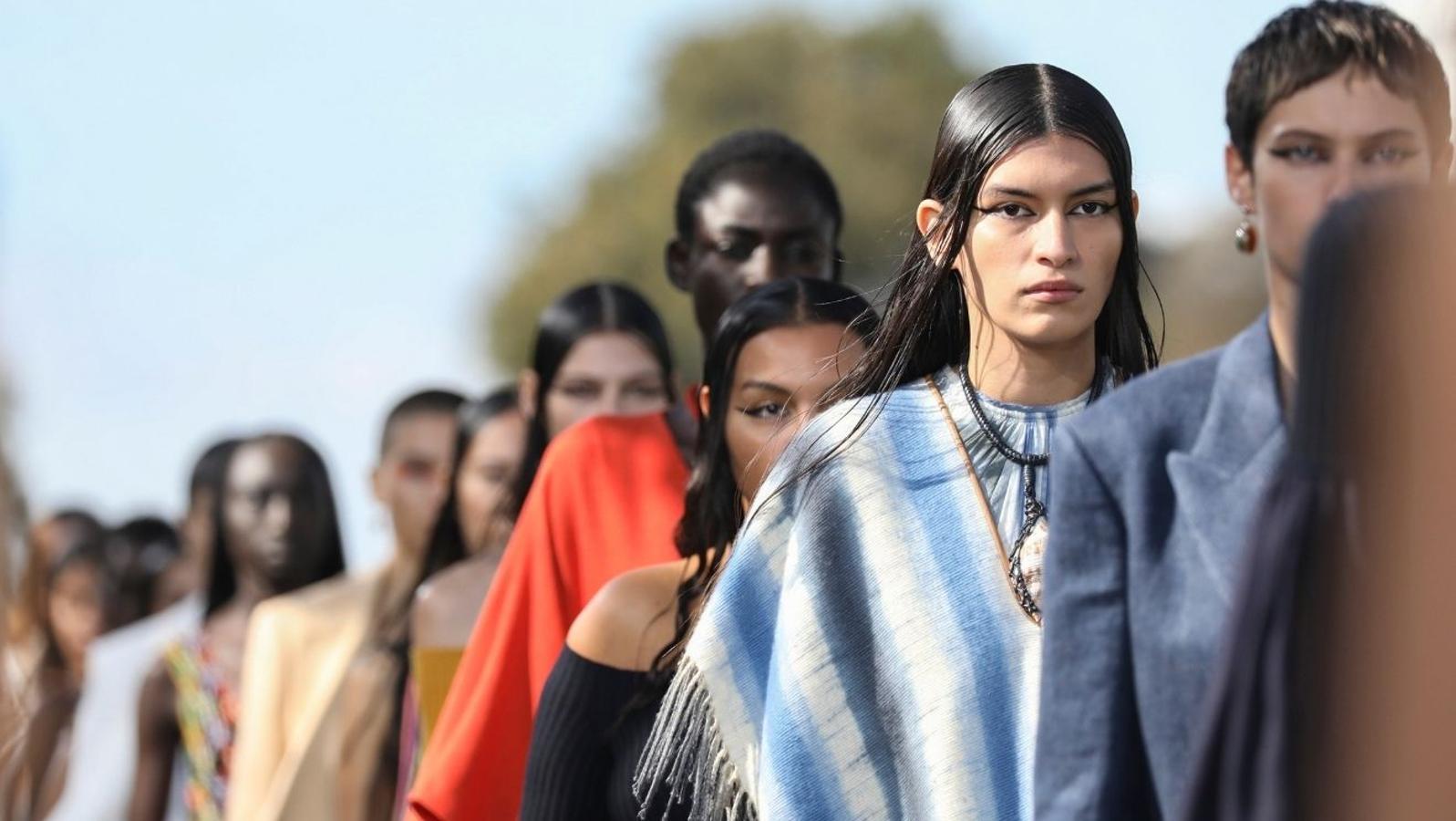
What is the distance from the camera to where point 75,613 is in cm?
1014

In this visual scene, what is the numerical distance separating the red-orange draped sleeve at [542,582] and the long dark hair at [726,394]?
422 millimetres

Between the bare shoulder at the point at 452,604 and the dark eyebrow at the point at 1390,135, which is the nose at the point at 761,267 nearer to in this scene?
the bare shoulder at the point at 452,604

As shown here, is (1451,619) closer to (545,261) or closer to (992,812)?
(992,812)

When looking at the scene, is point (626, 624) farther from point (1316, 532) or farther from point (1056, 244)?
point (1316, 532)

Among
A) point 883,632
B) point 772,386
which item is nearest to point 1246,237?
point 883,632

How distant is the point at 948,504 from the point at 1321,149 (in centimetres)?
69

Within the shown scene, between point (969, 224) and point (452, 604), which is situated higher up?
point (969, 224)

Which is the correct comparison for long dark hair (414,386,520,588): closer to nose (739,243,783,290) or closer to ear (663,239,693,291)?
ear (663,239,693,291)

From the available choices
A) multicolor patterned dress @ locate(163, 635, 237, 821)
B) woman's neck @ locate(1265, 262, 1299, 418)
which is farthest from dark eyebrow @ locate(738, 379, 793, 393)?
multicolor patterned dress @ locate(163, 635, 237, 821)

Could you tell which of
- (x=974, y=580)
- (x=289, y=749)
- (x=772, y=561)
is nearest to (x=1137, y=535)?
(x=974, y=580)

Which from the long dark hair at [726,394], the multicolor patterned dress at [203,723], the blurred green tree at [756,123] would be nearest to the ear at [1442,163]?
the long dark hair at [726,394]

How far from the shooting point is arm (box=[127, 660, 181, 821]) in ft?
23.4

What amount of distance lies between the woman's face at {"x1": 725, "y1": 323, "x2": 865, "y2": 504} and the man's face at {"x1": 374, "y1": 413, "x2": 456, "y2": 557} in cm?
297

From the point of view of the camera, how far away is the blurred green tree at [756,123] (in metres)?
41.1
